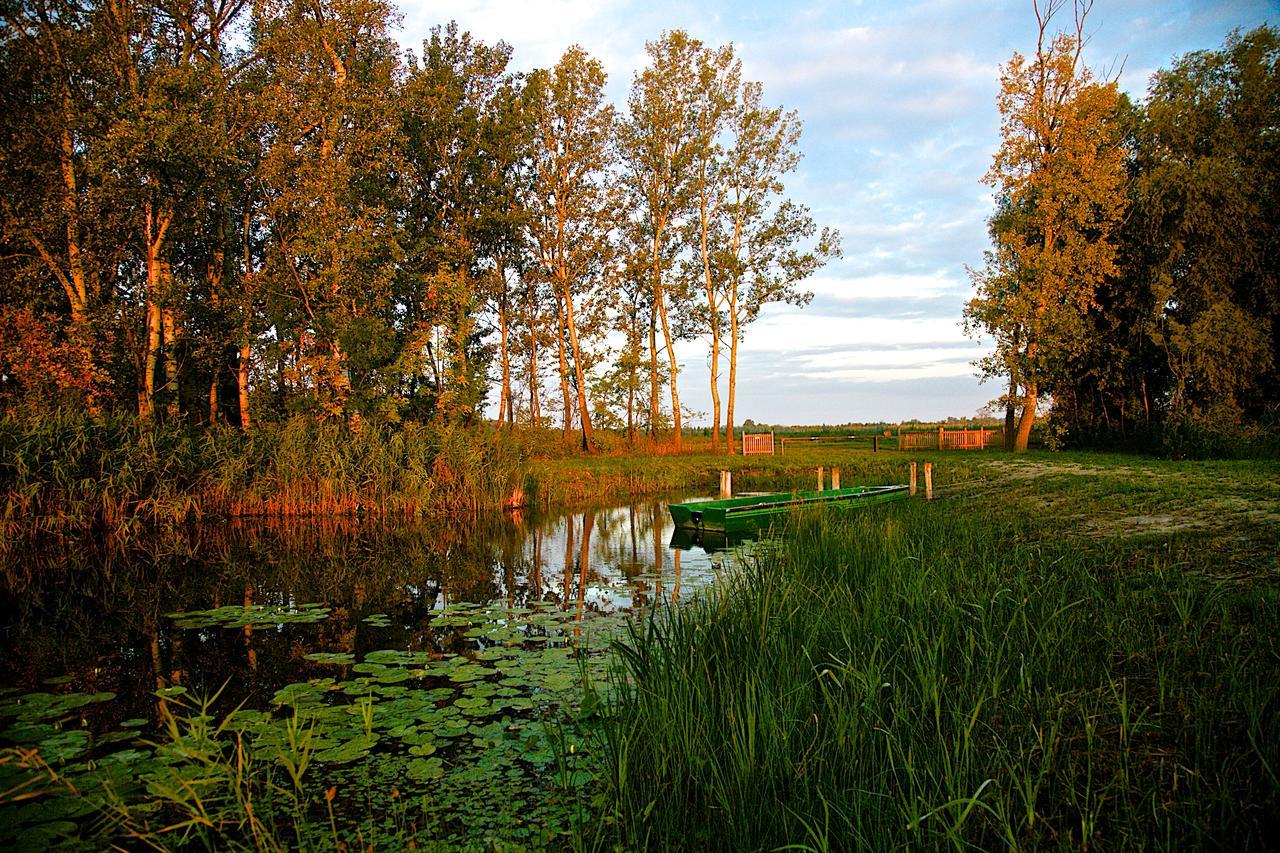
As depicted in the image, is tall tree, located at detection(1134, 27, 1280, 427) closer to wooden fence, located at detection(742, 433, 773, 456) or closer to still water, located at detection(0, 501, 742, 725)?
wooden fence, located at detection(742, 433, 773, 456)

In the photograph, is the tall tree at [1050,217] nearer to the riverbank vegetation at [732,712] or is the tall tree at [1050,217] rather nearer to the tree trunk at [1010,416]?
the tree trunk at [1010,416]

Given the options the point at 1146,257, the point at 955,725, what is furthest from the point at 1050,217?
the point at 955,725

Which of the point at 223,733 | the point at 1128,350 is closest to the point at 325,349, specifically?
the point at 223,733

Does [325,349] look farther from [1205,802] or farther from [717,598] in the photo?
[1205,802]

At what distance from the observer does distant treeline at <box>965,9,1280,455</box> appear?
21188mm

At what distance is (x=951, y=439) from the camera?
34125 millimetres

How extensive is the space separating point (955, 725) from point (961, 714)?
18 centimetres

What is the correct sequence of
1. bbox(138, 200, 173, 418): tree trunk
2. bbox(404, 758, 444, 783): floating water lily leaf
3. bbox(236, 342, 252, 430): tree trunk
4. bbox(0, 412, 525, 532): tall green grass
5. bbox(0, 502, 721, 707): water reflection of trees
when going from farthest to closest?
bbox(236, 342, 252, 430): tree trunk, bbox(138, 200, 173, 418): tree trunk, bbox(0, 412, 525, 532): tall green grass, bbox(0, 502, 721, 707): water reflection of trees, bbox(404, 758, 444, 783): floating water lily leaf

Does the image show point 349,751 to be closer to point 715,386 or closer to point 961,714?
point 961,714

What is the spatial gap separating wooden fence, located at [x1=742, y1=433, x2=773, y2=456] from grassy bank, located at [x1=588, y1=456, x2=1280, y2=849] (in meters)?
25.2

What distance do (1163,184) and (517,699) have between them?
2881 centimetres

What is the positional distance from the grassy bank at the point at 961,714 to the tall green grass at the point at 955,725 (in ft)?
0.05

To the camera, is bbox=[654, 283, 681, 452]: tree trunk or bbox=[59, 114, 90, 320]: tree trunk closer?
bbox=[59, 114, 90, 320]: tree trunk

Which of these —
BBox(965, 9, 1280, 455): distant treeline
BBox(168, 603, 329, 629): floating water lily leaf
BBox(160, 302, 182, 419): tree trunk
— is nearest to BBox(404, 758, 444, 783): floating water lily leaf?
BBox(168, 603, 329, 629): floating water lily leaf
